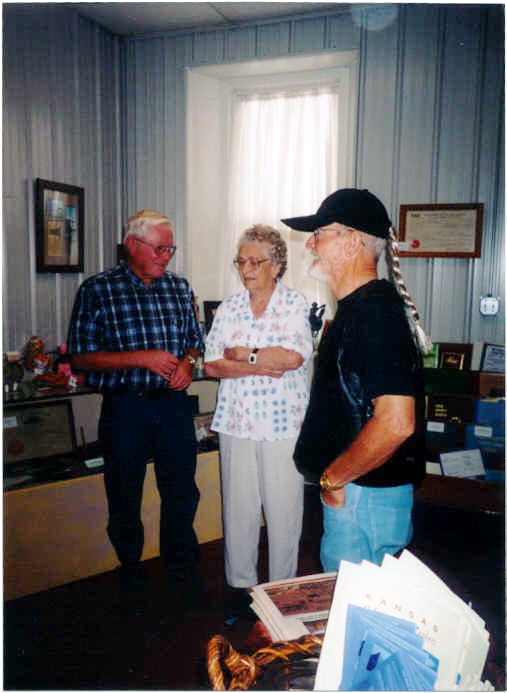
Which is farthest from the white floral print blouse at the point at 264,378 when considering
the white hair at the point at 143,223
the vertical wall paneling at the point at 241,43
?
the vertical wall paneling at the point at 241,43

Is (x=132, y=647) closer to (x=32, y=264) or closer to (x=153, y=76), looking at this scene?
(x=32, y=264)

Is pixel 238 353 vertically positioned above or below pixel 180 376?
above

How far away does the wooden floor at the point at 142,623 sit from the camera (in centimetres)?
182

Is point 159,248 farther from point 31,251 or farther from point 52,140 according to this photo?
point 52,140

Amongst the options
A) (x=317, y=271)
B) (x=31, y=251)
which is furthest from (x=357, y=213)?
(x=31, y=251)

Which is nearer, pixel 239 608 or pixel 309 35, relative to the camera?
pixel 239 608

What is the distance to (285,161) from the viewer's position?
3691 mm

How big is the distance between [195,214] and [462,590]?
2.88 m

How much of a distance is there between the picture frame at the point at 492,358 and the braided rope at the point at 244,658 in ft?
7.96

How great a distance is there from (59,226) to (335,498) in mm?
2517

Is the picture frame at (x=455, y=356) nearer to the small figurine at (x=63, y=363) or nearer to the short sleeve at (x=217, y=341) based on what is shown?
the short sleeve at (x=217, y=341)

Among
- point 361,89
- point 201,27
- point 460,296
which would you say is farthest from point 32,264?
point 460,296

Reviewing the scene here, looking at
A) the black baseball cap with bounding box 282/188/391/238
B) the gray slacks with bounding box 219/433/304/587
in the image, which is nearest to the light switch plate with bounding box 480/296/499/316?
the gray slacks with bounding box 219/433/304/587

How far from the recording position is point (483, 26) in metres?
2.96
